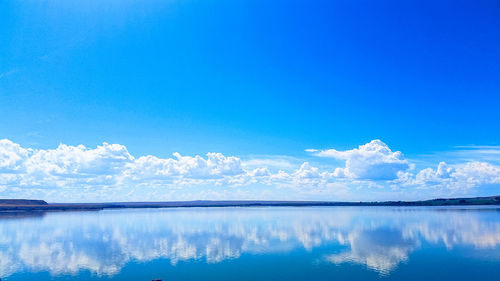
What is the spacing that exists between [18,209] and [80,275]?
160m

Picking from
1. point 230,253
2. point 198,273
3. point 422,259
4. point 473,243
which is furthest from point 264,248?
point 473,243

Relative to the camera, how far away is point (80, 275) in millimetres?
25406

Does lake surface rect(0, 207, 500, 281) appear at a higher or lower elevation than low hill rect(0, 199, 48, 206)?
lower

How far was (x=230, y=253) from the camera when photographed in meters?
33.6

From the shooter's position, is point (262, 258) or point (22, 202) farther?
point (22, 202)

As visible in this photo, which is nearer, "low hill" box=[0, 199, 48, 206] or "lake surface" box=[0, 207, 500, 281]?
"lake surface" box=[0, 207, 500, 281]

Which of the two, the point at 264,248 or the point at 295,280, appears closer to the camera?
the point at 295,280

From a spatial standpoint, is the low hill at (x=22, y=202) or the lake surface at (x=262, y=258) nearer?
the lake surface at (x=262, y=258)

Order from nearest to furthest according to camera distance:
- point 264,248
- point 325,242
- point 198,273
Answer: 1. point 198,273
2. point 264,248
3. point 325,242

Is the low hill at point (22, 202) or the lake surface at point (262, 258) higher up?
the low hill at point (22, 202)

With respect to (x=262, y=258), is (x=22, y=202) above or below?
above

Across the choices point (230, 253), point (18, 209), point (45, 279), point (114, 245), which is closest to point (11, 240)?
point (114, 245)

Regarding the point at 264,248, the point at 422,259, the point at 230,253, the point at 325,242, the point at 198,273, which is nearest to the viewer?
the point at 198,273

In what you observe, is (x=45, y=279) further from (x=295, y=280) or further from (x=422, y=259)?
(x=422, y=259)
